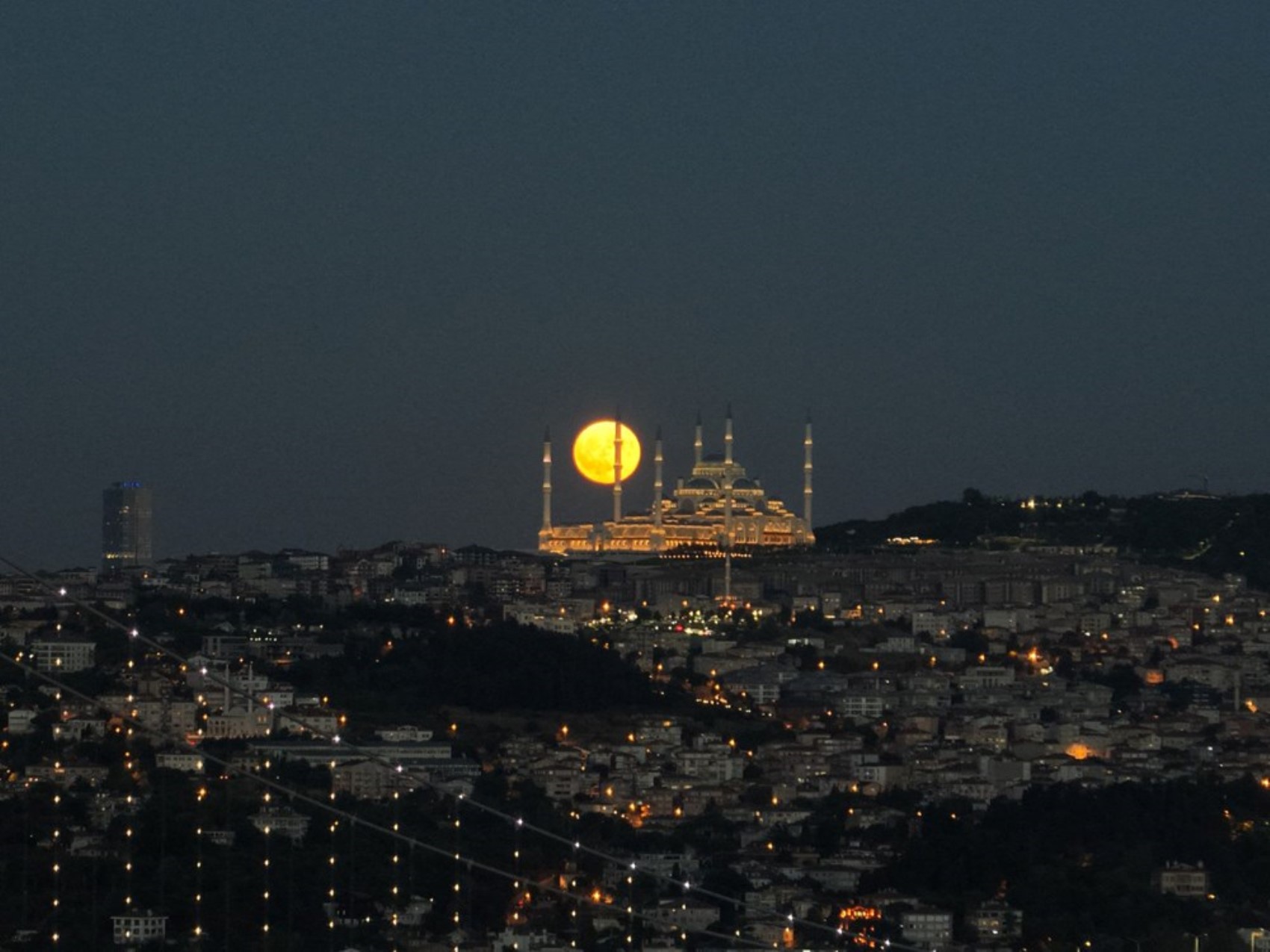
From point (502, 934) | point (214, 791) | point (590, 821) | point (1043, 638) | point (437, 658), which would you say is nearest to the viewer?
point (502, 934)

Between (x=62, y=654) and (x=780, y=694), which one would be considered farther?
(x=780, y=694)

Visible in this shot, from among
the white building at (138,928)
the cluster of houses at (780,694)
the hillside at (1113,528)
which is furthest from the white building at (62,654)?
the hillside at (1113,528)

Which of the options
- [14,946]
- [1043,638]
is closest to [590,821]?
[14,946]

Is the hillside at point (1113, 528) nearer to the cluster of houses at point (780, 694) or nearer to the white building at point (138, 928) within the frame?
the cluster of houses at point (780, 694)

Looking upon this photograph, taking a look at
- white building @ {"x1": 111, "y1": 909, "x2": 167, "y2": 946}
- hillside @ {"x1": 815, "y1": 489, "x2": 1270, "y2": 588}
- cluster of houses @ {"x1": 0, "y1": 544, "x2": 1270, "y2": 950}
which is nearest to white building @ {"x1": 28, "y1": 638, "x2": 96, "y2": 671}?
cluster of houses @ {"x1": 0, "y1": 544, "x2": 1270, "y2": 950}

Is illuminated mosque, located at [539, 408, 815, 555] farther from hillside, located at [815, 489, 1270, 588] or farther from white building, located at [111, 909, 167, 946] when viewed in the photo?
white building, located at [111, 909, 167, 946]

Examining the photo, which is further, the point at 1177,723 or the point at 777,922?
the point at 1177,723

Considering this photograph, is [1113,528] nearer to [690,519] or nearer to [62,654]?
[690,519]

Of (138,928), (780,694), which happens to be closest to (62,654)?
(780,694)

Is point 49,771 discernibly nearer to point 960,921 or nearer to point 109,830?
point 109,830
